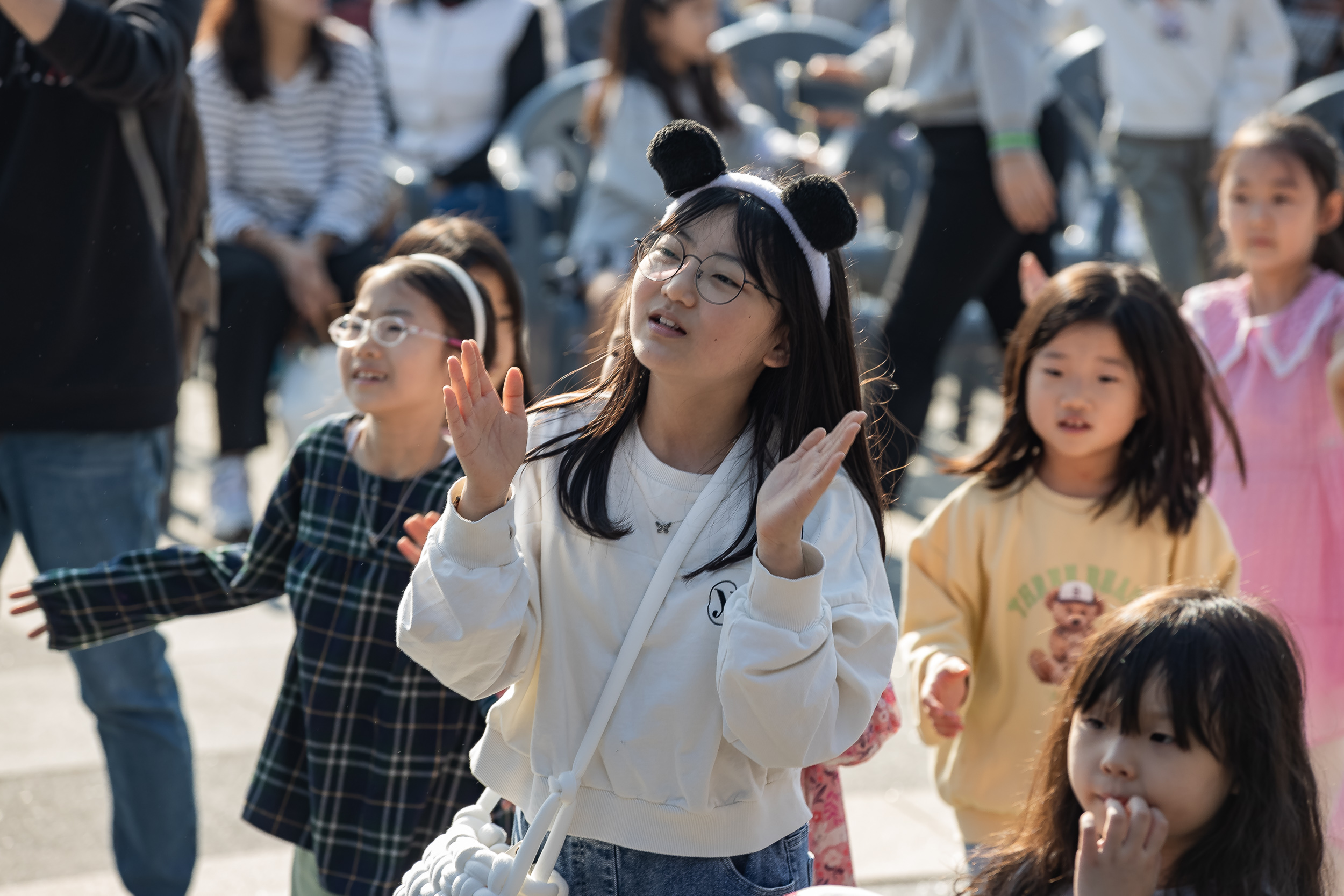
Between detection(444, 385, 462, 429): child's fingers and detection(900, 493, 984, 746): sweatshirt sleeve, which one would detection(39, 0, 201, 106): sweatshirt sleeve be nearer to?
detection(444, 385, 462, 429): child's fingers

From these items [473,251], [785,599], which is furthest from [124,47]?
[785,599]

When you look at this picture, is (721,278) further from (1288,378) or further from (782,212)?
(1288,378)

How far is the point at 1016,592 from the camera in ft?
9.23

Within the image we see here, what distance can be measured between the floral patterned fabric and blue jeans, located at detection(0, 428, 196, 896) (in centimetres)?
126

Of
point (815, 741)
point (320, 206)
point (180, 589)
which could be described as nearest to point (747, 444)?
point (815, 741)

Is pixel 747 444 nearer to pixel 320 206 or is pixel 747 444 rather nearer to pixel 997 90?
pixel 997 90

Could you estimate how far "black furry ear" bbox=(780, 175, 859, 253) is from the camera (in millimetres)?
1925

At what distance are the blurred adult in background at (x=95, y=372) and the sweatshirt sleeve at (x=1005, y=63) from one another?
249cm

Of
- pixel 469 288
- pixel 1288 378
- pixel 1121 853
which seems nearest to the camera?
pixel 1121 853

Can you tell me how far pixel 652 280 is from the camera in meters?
1.92

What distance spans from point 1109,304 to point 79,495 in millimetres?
2037

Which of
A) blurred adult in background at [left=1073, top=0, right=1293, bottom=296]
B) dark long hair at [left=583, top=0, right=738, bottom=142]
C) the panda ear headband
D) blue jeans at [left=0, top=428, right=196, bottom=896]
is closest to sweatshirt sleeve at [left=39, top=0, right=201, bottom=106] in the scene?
blue jeans at [left=0, top=428, right=196, bottom=896]

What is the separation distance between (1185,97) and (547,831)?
497 centimetres

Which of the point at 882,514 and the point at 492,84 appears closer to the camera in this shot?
the point at 882,514
